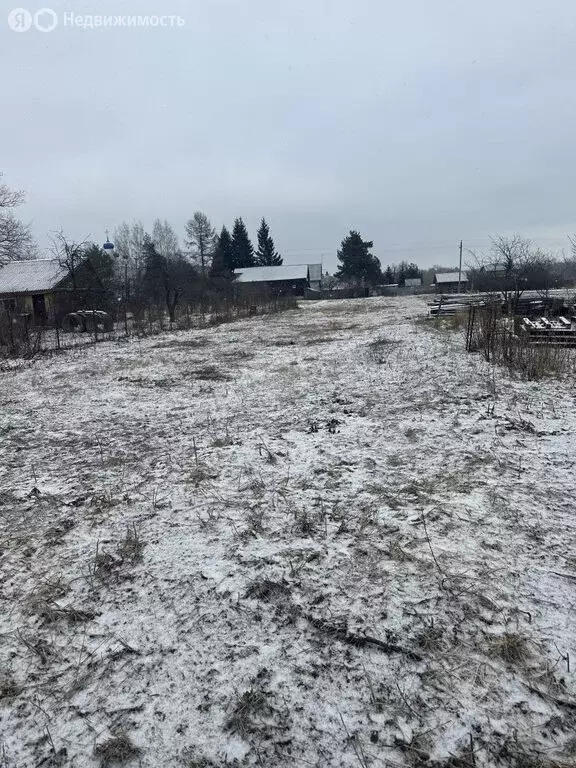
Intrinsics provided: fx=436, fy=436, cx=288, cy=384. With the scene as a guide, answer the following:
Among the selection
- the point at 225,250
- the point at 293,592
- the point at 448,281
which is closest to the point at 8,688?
the point at 293,592

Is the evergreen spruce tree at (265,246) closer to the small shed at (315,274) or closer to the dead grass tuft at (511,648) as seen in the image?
the small shed at (315,274)

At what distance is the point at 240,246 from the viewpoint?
61688 millimetres

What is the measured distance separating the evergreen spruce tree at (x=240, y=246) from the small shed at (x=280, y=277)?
3669 millimetres

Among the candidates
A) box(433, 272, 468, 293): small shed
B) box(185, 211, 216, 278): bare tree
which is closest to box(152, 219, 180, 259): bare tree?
box(185, 211, 216, 278): bare tree

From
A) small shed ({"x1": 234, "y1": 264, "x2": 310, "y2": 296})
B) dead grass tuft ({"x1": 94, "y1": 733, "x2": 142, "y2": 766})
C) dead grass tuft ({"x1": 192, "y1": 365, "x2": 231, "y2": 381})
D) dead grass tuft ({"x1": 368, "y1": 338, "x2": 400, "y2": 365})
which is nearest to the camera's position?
dead grass tuft ({"x1": 94, "y1": 733, "x2": 142, "y2": 766})

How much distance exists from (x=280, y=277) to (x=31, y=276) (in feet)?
114

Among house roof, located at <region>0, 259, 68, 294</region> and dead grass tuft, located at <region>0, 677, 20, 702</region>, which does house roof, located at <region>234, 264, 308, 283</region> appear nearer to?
house roof, located at <region>0, 259, 68, 294</region>

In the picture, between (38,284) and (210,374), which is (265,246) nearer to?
(38,284)

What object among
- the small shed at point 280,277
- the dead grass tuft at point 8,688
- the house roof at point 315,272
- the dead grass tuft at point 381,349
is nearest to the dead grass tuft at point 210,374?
the dead grass tuft at point 381,349

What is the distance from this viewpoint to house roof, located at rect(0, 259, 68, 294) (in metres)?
24.9

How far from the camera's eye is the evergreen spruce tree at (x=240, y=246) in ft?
201

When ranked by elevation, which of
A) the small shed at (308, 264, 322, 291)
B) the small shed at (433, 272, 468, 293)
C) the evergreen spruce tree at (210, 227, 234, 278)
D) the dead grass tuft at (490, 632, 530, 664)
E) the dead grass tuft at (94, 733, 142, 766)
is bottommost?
the dead grass tuft at (94, 733, 142, 766)

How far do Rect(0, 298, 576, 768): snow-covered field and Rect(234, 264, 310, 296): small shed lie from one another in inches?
2015

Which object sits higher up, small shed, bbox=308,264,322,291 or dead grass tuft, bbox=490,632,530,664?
small shed, bbox=308,264,322,291
